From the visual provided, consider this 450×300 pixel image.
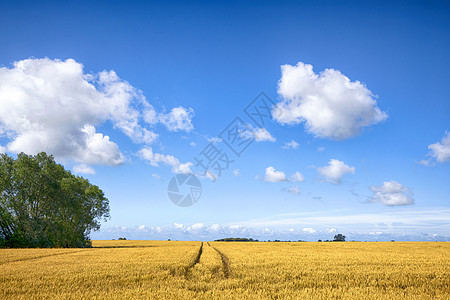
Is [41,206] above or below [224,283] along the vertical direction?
above

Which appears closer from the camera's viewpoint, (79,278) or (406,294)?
(406,294)

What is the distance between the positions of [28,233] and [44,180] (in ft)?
27.8

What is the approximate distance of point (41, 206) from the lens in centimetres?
4866

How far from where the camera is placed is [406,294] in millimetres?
12523

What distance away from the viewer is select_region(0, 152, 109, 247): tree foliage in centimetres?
4456

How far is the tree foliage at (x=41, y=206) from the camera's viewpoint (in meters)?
44.6

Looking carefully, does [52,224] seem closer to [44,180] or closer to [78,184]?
[44,180]

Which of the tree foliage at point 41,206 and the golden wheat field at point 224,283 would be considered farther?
the tree foliage at point 41,206

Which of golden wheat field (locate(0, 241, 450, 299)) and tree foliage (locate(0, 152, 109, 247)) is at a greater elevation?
tree foliage (locate(0, 152, 109, 247))

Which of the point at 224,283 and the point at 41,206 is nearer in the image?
the point at 224,283

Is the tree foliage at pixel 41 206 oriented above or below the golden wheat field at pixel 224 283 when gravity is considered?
above

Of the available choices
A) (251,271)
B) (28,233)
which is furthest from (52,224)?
(251,271)

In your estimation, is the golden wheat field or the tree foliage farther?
the tree foliage

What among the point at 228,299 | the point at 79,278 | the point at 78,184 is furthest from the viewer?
the point at 78,184
